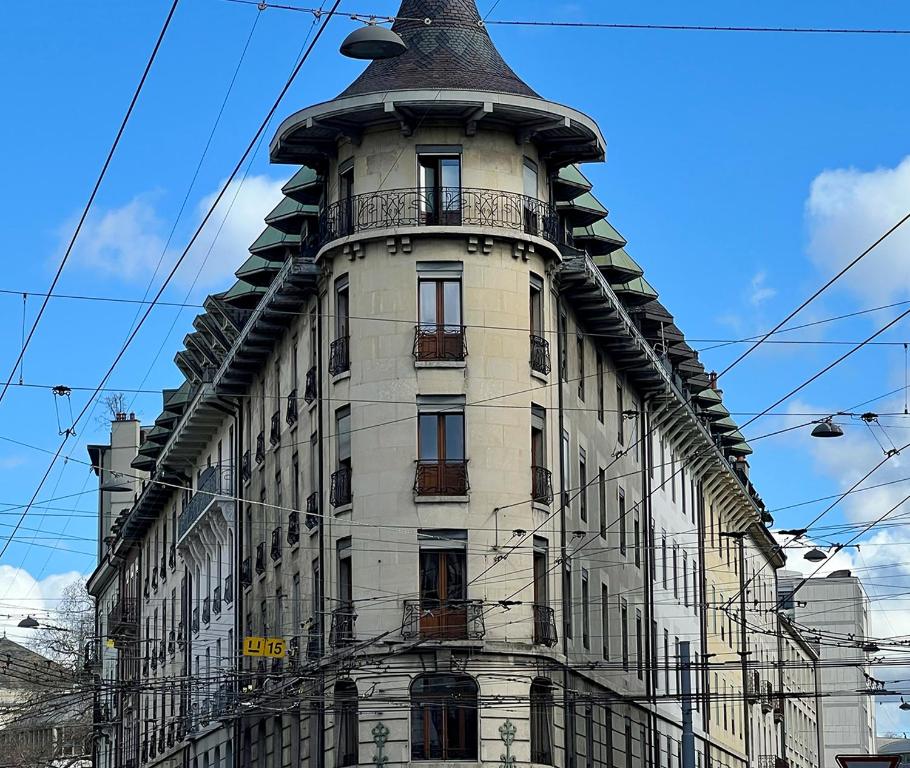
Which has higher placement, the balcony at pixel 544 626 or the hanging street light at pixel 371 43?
the hanging street light at pixel 371 43

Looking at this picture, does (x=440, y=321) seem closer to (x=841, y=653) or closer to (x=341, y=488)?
(x=341, y=488)

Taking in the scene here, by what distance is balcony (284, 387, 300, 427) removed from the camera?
192 ft

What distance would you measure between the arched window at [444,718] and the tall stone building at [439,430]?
7 cm

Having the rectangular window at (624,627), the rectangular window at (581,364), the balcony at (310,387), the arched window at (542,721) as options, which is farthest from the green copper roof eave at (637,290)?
the arched window at (542,721)

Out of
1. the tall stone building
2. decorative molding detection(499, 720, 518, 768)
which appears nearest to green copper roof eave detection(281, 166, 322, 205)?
the tall stone building

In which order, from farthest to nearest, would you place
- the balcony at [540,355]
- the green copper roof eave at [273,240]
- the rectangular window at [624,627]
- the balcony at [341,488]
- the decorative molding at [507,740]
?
the rectangular window at [624,627] < the green copper roof eave at [273,240] < the balcony at [540,355] < the balcony at [341,488] < the decorative molding at [507,740]

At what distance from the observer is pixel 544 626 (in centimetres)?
5181

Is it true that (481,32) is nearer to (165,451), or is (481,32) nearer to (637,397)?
(637,397)

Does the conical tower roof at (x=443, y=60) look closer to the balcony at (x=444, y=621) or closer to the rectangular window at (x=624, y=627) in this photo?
the balcony at (x=444, y=621)

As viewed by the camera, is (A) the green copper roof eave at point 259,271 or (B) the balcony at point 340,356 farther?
(A) the green copper roof eave at point 259,271

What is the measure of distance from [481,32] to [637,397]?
57.3 ft

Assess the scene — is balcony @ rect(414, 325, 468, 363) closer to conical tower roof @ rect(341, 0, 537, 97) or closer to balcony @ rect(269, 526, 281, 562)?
conical tower roof @ rect(341, 0, 537, 97)

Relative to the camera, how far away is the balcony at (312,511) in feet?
179

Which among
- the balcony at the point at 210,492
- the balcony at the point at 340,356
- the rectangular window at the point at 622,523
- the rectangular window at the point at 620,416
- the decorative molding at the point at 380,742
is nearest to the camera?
the decorative molding at the point at 380,742
